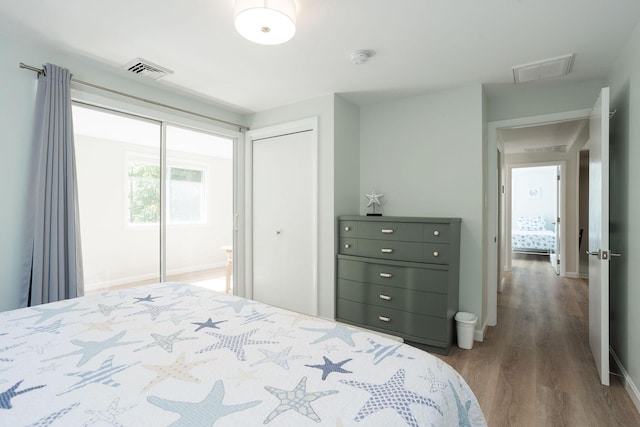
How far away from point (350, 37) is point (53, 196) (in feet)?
7.85

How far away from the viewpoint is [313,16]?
1900 mm

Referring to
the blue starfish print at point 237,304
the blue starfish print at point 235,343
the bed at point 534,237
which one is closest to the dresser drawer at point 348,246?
the blue starfish print at point 237,304

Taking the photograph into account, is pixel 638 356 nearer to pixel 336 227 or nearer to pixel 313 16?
pixel 336 227

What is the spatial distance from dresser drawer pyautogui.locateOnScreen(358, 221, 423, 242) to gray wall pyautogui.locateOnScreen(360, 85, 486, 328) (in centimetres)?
50

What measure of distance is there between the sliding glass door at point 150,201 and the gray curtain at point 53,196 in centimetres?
22

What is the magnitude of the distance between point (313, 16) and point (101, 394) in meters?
2.05

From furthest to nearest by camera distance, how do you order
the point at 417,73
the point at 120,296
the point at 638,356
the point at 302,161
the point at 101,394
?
1. the point at 302,161
2. the point at 417,73
3. the point at 638,356
4. the point at 120,296
5. the point at 101,394

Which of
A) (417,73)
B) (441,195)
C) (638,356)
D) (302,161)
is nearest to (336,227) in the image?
(302,161)

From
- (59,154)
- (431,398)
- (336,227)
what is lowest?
(431,398)

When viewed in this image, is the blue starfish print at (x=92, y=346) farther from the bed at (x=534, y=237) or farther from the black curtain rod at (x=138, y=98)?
the bed at (x=534, y=237)

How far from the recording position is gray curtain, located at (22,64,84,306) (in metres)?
2.23

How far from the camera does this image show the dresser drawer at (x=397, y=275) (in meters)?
2.68

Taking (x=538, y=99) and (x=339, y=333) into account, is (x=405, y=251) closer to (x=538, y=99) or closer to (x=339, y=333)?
(x=339, y=333)

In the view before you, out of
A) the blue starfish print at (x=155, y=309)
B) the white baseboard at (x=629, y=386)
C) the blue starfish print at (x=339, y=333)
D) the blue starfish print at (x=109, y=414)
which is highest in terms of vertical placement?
the blue starfish print at (x=155, y=309)
